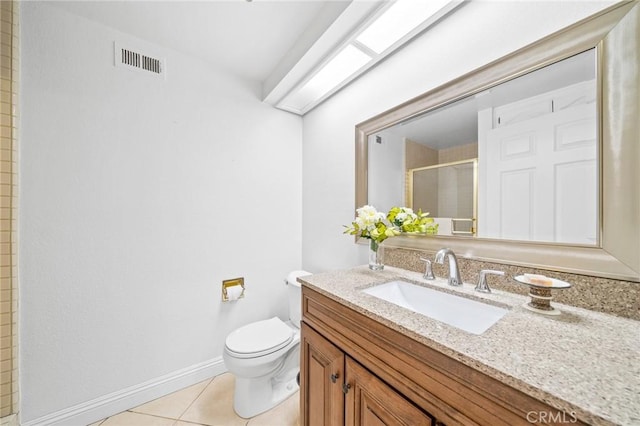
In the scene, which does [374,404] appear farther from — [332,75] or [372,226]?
[332,75]

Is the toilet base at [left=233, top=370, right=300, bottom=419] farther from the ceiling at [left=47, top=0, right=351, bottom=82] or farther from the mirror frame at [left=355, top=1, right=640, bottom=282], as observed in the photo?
the ceiling at [left=47, top=0, right=351, bottom=82]

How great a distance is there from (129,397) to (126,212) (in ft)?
3.78

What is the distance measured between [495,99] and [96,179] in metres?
2.13

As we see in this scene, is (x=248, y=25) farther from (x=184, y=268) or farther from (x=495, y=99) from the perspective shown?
(x=184, y=268)

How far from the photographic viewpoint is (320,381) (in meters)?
0.97

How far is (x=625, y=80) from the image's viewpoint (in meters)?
0.70

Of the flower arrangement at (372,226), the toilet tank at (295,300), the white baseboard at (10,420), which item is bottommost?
the white baseboard at (10,420)

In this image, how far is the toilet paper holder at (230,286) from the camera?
1764mm

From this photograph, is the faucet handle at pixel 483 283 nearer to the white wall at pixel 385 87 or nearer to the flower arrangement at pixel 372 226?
the flower arrangement at pixel 372 226

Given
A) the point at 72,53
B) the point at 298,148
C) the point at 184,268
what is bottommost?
the point at 184,268

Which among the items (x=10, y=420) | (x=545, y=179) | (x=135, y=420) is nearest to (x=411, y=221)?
(x=545, y=179)

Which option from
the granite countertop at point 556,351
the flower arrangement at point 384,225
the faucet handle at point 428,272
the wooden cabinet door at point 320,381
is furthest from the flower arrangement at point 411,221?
the wooden cabinet door at point 320,381

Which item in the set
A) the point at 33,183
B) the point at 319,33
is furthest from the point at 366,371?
the point at 33,183

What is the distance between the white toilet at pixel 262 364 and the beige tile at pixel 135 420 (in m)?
0.40
